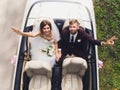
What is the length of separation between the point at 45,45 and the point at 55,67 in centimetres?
45

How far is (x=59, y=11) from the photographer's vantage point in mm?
8312

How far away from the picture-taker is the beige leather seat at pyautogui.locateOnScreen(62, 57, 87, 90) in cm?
693

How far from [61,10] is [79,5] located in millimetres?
399

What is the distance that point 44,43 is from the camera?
7582 millimetres

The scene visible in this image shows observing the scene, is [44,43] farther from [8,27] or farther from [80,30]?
[8,27]

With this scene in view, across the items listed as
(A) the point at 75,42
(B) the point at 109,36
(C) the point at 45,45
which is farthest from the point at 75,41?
(B) the point at 109,36

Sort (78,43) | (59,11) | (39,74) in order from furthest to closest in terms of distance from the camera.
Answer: (59,11), (78,43), (39,74)

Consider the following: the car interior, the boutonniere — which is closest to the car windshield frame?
the boutonniere

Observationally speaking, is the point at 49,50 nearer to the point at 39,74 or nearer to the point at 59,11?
the point at 39,74

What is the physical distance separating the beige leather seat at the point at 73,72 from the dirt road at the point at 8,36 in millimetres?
2222

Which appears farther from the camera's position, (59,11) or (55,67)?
(59,11)

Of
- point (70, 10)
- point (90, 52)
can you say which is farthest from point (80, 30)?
point (70, 10)

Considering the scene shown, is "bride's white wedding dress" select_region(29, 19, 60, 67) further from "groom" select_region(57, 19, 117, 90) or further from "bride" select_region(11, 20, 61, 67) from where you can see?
"groom" select_region(57, 19, 117, 90)

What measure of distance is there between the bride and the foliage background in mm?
1916
